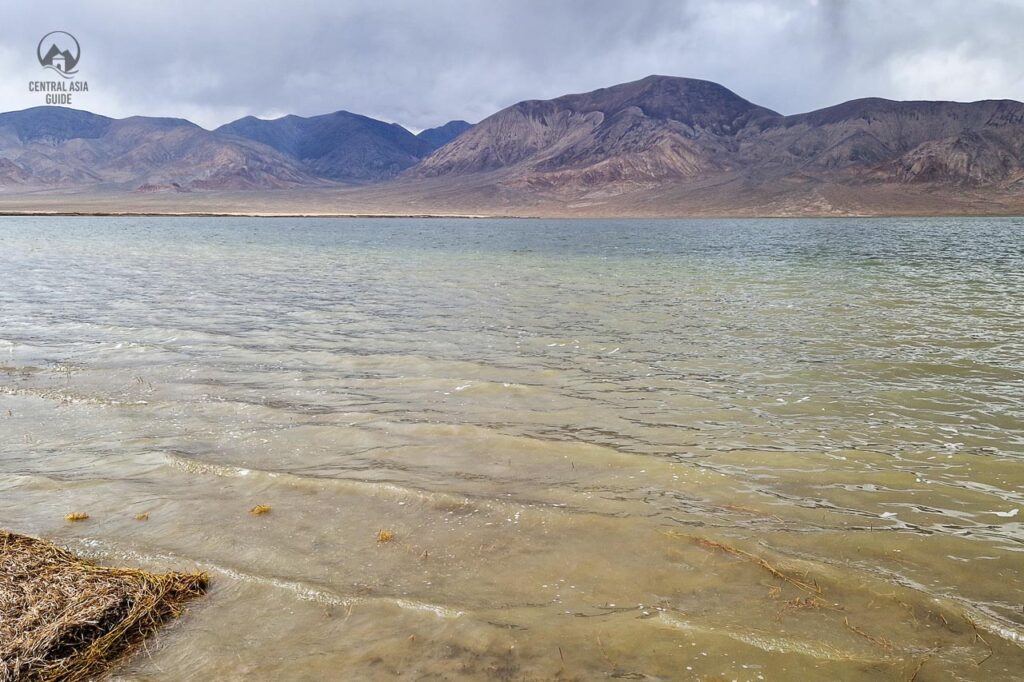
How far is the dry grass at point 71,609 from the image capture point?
346 centimetres

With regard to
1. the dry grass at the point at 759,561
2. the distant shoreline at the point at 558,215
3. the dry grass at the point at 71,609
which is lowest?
the dry grass at the point at 759,561

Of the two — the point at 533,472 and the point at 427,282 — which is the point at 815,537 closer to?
the point at 533,472

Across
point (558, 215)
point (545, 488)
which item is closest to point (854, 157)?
point (558, 215)

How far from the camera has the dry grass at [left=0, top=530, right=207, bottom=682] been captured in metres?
3.46

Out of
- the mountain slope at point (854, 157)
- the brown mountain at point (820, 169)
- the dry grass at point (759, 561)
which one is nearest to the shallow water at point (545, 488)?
the dry grass at point (759, 561)

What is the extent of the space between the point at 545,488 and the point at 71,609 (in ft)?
12.1

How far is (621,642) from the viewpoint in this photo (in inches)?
150

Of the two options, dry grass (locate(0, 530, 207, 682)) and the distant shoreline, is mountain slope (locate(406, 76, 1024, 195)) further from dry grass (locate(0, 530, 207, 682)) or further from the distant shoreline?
dry grass (locate(0, 530, 207, 682))

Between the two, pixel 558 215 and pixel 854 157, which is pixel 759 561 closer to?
pixel 558 215

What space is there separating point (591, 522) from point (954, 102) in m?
243

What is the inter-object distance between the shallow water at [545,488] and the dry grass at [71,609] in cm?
20

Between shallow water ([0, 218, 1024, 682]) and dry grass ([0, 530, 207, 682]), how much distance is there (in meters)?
0.20

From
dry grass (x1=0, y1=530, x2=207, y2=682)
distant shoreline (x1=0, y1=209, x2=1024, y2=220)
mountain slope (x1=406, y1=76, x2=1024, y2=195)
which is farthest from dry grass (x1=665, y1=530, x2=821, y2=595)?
mountain slope (x1=406, y1=76, x2=1024, y2=195)

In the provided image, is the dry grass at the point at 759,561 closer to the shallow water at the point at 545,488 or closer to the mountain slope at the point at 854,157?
the shallow water at the point at 545,488
